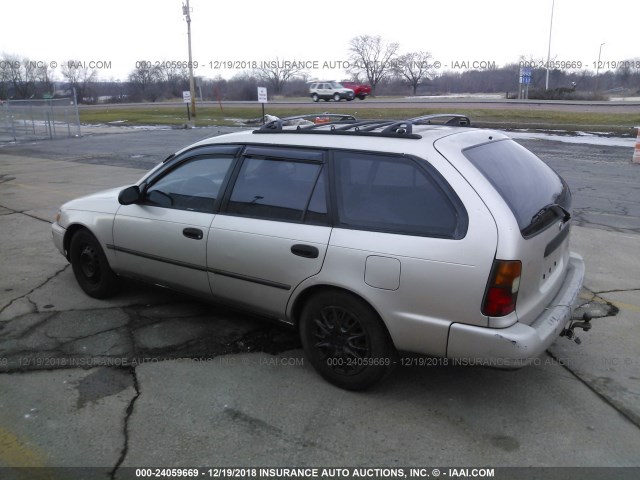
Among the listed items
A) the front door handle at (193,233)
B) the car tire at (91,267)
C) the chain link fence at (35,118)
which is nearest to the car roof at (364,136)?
the front door handle at (193,233)

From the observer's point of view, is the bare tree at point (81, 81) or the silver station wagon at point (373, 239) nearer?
the silver station wagon at point (373, 239)

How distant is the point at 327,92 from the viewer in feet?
144

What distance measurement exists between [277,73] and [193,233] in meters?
86.5

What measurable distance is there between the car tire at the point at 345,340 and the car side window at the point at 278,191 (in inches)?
22.0

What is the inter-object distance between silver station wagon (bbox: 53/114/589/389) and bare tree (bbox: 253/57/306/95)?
8214 cm

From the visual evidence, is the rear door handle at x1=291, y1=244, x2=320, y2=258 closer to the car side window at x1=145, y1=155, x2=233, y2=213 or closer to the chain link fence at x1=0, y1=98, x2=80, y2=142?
the car side window at x1=145, y1=155, x2=233, y2=213

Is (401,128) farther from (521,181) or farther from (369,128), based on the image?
(521,181)

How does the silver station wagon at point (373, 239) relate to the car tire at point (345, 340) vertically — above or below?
above

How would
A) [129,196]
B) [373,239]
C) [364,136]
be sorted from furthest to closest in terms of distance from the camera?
1. [129,196]
2. [364,136]
3. [373,239]

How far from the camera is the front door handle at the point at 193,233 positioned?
393 centimetres

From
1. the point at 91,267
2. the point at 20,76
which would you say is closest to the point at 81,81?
the point at 20,76

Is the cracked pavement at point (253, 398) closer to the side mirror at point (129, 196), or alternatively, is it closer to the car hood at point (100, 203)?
the car hood at point (100, 203)

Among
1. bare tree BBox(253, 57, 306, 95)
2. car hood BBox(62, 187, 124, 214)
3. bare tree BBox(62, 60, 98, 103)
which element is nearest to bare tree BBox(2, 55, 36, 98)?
bare tree BBox(62, 60, 98, 103)

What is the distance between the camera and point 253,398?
11.2 feet
